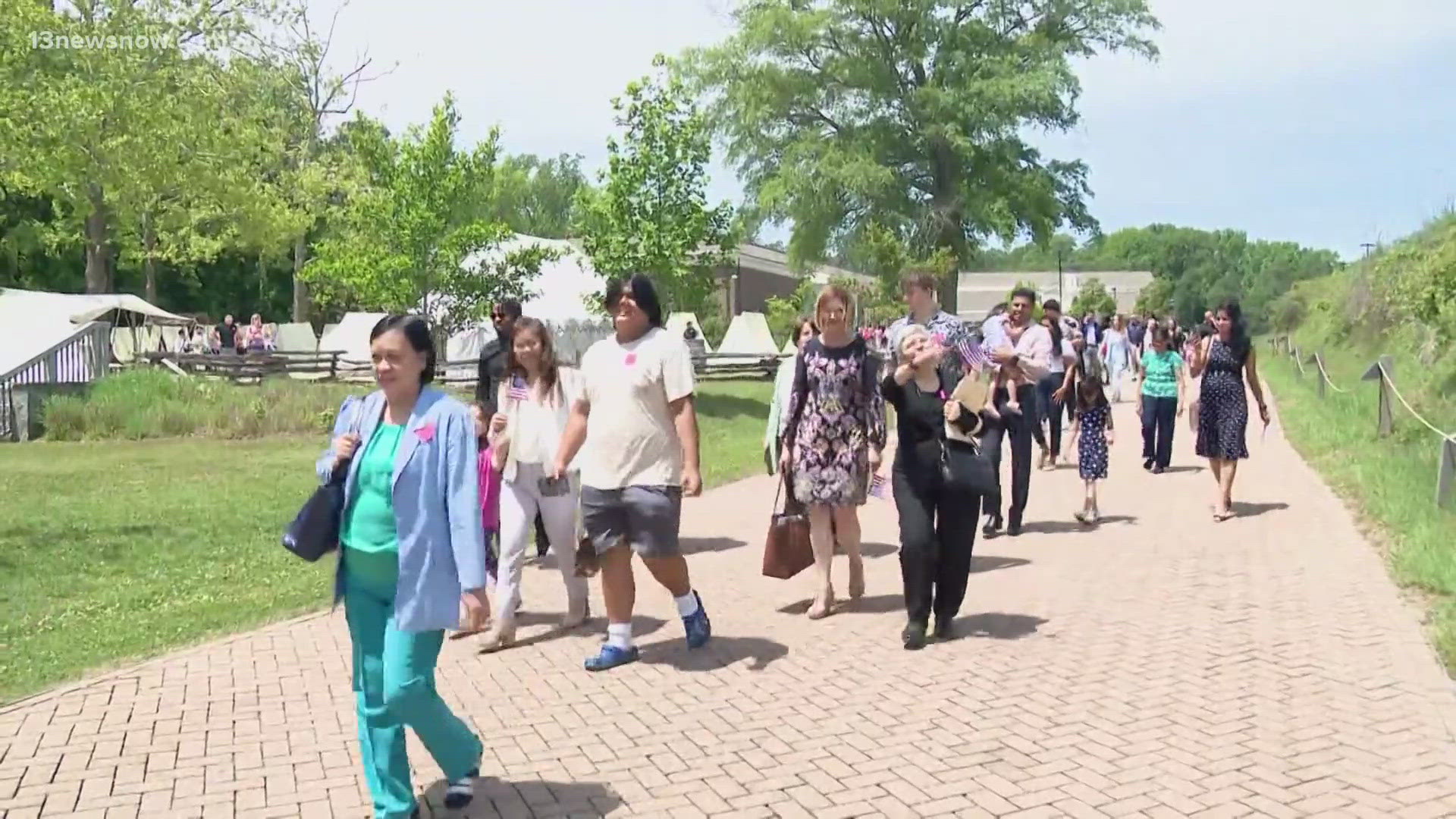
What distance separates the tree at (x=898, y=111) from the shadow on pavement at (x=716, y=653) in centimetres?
2959

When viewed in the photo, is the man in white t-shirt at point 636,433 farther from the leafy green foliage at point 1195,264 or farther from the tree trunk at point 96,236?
the leafy green foliage at point 1195,264

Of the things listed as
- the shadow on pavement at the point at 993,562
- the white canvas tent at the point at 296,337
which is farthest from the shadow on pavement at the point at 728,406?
the white canvas tent at the point at 296,337

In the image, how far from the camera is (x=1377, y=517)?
996cm

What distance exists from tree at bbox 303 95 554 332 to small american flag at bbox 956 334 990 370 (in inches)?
731

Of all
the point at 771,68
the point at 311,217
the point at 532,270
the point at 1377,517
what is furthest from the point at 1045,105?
the point at 1377,517

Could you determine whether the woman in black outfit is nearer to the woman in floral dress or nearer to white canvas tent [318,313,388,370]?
the woman in floral dress

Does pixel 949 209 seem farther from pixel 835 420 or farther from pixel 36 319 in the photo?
pixel 835 420

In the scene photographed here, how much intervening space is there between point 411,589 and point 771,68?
111ft

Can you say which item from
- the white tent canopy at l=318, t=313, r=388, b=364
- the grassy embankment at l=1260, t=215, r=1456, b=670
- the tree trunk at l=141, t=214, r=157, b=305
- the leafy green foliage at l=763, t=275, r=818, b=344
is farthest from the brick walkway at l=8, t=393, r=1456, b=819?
Result: the leafy green foliage at l=763, t=275, r=818, b=344

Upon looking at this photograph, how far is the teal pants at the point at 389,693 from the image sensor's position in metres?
4.12

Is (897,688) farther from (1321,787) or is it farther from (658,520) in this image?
(1321,787)

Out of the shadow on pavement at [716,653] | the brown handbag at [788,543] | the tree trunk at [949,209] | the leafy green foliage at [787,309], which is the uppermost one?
the tree trunk at [949,209]

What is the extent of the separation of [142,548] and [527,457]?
4.92 metres

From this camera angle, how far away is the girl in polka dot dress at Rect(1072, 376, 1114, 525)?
10.6 meters
